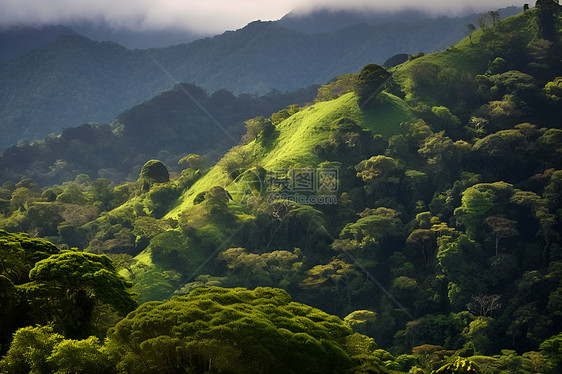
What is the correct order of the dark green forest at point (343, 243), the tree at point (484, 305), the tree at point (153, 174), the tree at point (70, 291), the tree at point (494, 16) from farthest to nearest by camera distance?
the tree at point (494, 16) → the tree at point (153, 174) → the tree at point (484, 305) → the tree at point (70, 291) → the dark green forest at point (343, 243)

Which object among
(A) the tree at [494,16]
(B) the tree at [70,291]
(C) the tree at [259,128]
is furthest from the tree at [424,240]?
(A) the tree at [494,16]

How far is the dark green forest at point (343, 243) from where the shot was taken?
74.7 ft

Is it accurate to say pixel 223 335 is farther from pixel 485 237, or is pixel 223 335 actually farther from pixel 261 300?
pixel 485 237

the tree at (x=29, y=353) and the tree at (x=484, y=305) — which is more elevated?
the tree at (x=29, y=353)

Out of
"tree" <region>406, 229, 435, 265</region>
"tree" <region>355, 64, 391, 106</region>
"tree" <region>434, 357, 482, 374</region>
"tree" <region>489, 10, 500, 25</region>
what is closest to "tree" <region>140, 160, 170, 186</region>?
"tree" <region>355, 64, 391, 106</region>

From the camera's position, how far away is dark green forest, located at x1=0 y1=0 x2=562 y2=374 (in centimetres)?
2278

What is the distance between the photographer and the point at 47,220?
84750 millimetres

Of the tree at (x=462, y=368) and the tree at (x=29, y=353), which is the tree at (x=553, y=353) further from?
the tree at (x=29, y=353)

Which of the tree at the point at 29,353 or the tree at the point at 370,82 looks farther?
the tree at the point at 370,82

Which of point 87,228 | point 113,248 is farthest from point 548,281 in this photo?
point 87,228

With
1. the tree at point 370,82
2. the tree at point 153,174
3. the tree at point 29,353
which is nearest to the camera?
the tree at point 29,353

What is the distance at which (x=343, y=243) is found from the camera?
64188 millimetres

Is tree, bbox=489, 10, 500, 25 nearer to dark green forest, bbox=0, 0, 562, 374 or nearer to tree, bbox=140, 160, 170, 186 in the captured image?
dark green forest, bbox=0, 0, 562, 374

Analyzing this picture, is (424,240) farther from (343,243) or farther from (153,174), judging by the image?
(153,174)
